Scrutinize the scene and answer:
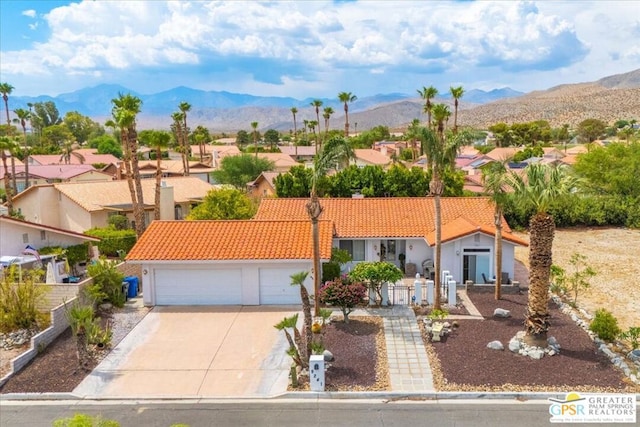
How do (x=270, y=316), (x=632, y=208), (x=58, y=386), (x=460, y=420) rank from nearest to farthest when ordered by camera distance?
(x=460, y=420) < (x=58, y=386) < (x=270, y=316) < (x=632, y=208)

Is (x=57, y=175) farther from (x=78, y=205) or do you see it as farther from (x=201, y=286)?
(x=201, y=286)

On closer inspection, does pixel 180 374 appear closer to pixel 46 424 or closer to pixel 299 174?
pixel 46 424

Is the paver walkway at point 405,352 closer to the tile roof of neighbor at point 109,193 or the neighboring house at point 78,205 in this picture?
the neighboring house at point 78,205

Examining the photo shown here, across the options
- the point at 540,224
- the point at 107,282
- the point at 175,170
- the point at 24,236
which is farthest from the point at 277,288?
the point at 175,170

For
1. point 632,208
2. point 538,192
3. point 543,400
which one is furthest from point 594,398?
point 632,208

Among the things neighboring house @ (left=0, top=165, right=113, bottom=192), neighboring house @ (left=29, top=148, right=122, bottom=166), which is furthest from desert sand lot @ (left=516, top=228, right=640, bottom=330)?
neighboring house @ (left=29, top=148, right=122, bottom=166)

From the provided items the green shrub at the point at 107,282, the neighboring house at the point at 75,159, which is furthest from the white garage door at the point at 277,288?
the neighboring house at the point at 75,159
